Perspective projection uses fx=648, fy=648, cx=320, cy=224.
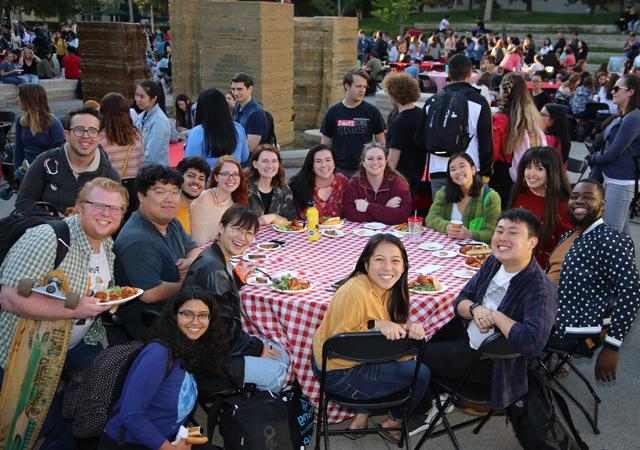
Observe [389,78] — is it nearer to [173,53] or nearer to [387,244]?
[387,244]

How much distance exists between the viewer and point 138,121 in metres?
6.70

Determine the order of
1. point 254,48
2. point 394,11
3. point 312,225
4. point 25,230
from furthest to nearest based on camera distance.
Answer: point 394,11 → point 254,48 → point 312,225 → point 25,230

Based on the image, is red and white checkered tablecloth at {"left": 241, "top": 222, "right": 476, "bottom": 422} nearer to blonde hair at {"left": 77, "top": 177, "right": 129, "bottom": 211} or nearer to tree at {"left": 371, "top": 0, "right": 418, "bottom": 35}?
blonde hair at {"left": 77, "top": 177, "right": 129, "bottom": 211}

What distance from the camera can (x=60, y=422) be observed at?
357 centimetres

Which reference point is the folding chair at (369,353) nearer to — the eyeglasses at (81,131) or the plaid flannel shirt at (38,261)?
the plaid flannel shirt at (38,261)

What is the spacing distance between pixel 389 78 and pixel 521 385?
393cm

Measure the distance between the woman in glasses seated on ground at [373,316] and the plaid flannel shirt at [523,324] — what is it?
458 millimetres

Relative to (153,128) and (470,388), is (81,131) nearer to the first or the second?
(153,128)

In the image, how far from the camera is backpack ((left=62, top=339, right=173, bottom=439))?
10.1 ft

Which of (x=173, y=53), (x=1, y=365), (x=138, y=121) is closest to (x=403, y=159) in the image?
(x=138, y=121)

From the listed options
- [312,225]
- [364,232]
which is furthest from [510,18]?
[312,225]

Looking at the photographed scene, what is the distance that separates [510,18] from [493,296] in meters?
50.2

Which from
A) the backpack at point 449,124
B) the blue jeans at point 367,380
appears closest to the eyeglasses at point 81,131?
the blue jeans at point 367,380

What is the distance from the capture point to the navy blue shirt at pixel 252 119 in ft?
22.4
